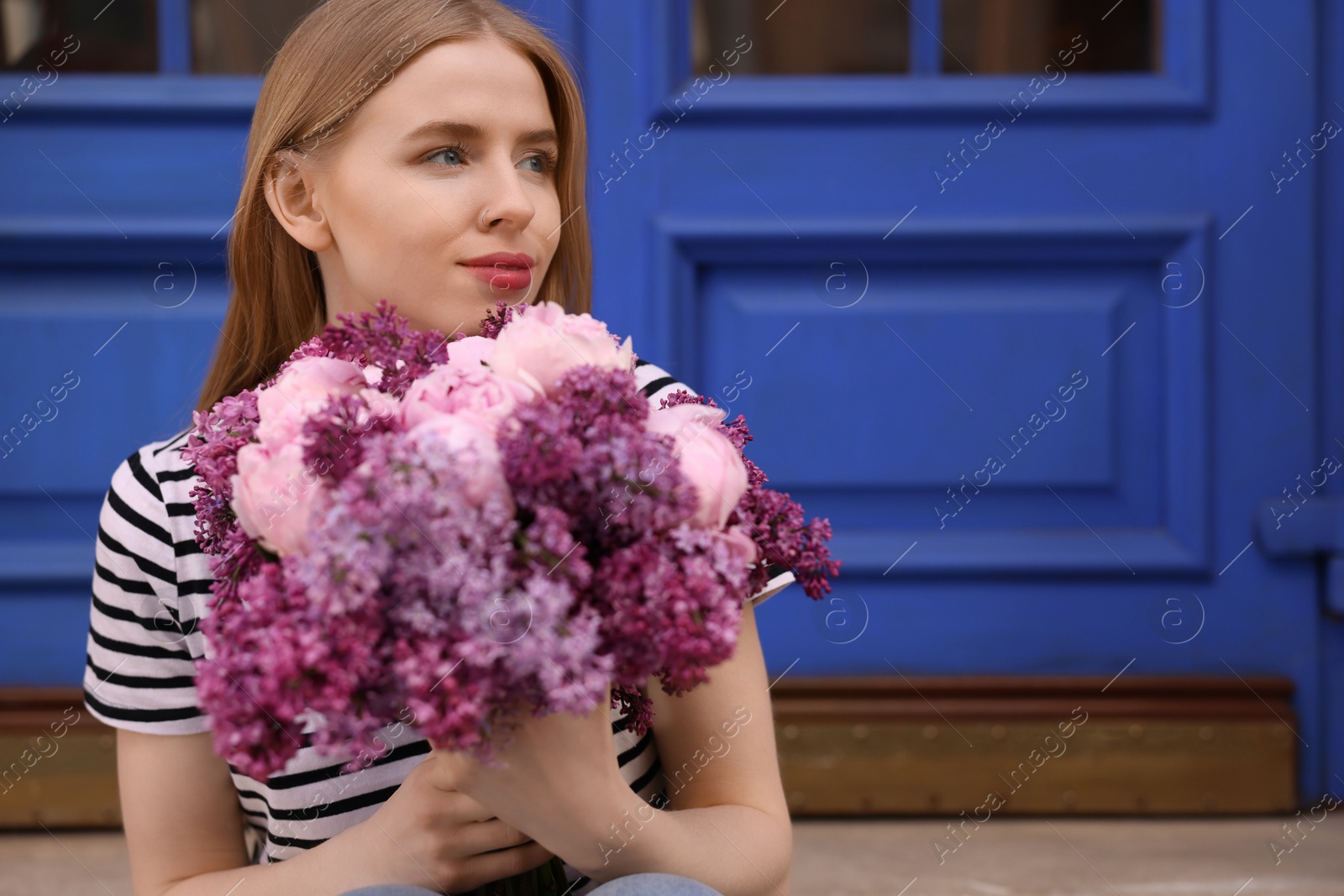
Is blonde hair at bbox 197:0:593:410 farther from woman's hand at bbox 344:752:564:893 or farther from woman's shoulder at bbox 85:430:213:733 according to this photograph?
woman's hand at bbox 344:752:564:893

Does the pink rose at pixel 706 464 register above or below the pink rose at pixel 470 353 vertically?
below

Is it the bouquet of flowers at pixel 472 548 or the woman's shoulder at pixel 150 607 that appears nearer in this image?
the bouquet of flowers at pixel 472 548

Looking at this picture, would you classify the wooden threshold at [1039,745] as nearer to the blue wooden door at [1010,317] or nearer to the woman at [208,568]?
the blue wooden door at [1010,317]

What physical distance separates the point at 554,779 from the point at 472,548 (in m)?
0.27

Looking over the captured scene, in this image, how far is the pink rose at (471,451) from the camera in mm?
698

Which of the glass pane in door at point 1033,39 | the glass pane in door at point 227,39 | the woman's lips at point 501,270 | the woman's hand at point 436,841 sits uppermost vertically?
the glass pane in door at point 227,39

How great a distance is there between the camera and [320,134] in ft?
3.96

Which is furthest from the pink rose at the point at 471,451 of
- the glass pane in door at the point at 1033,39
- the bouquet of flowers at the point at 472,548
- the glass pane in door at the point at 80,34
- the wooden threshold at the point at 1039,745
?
the glass pane in door at the point at 80,34

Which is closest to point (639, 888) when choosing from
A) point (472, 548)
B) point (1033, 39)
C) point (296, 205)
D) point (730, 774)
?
point (730, 774)

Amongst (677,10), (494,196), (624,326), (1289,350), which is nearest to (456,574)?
(494,196)

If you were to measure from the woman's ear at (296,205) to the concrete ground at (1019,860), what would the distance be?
4.12ft

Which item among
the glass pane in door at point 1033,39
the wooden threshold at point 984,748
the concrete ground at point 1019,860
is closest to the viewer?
the concrete ground at point 1019,860

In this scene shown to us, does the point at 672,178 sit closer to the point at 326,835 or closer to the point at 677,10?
the point at 677,10

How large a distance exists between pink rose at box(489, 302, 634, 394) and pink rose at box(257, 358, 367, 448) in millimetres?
116
